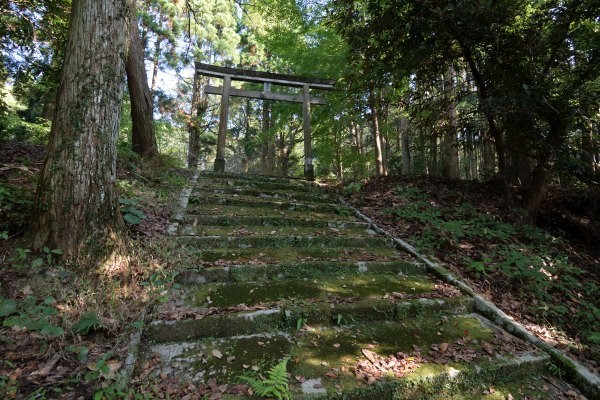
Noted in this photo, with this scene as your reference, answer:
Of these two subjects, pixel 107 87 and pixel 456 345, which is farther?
pixel 107 87

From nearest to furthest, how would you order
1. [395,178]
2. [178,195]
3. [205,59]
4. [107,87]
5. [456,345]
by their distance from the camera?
[456,345] < [107,87] < [178,195] < [395,178] < [205,59]

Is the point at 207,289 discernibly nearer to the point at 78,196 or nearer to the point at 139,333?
the point at 139,333

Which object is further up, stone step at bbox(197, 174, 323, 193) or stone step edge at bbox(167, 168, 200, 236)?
stone step at bbox(197, 174, 323, 193)

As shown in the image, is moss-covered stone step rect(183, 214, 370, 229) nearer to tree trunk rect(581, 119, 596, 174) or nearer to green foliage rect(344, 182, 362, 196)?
green foliage rect(344, 182, 362, 196)

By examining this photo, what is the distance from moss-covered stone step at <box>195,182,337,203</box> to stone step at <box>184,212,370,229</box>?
812 millimetres

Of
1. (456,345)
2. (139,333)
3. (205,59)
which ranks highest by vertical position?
(205,59)

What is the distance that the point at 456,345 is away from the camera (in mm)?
2697

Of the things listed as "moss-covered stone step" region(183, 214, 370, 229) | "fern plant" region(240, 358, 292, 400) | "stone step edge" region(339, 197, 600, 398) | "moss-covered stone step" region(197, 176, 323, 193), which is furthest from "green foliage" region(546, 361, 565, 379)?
"moss-covered stone step" region(197, 176, 323, 193)

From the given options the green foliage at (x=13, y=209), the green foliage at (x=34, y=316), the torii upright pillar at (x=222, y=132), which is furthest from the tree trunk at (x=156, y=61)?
the green foliage at (x=34, y=316)

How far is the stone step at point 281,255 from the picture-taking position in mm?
3527

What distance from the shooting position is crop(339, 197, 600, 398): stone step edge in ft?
8.02

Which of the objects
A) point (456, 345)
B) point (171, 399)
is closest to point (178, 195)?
point (171, 399)

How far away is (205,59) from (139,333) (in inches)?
532

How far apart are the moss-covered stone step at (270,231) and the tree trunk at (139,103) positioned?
9.87 feet
